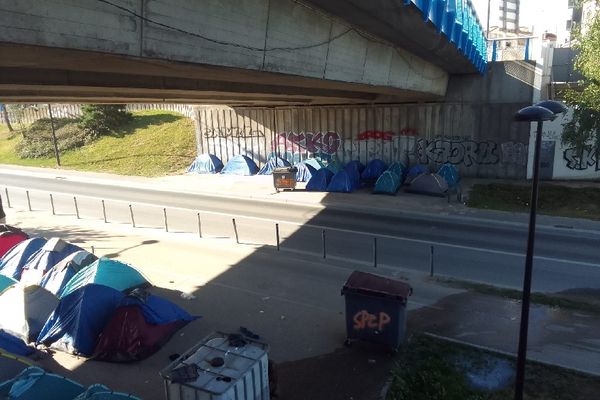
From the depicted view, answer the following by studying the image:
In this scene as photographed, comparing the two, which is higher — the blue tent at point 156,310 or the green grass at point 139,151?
the green grass at point 139,151

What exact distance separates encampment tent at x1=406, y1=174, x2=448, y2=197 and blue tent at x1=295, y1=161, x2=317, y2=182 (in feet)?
20.3

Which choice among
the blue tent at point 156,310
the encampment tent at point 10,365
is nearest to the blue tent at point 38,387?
the encampment tent at point 10,365

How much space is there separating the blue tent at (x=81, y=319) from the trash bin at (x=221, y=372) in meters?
3.26

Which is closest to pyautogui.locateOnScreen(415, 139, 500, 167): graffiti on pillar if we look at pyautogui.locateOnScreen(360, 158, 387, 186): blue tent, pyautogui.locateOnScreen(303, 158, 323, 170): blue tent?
pyautogui.locateOnScreen(360, 158, 387, 186): blue tent

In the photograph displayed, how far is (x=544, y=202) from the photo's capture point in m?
21.9

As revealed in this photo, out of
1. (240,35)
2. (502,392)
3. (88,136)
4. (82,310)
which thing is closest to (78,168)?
(88,136)

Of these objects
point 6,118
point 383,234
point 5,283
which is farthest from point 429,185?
point 6,118

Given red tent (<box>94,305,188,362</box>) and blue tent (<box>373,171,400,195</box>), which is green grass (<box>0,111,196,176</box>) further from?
red tent (<box>94,305,188,362</box>)

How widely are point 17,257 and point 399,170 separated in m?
18.5

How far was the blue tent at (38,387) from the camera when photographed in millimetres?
6723

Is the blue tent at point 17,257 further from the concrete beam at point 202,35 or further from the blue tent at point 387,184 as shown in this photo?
the blue tent at point 387,184

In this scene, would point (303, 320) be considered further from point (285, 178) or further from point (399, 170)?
point (399, 170)

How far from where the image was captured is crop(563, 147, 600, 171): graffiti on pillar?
2442 cm

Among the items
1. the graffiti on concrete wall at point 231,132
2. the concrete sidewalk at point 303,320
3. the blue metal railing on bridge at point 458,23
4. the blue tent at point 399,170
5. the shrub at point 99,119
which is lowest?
the concrete sidewalk at point 303,320
